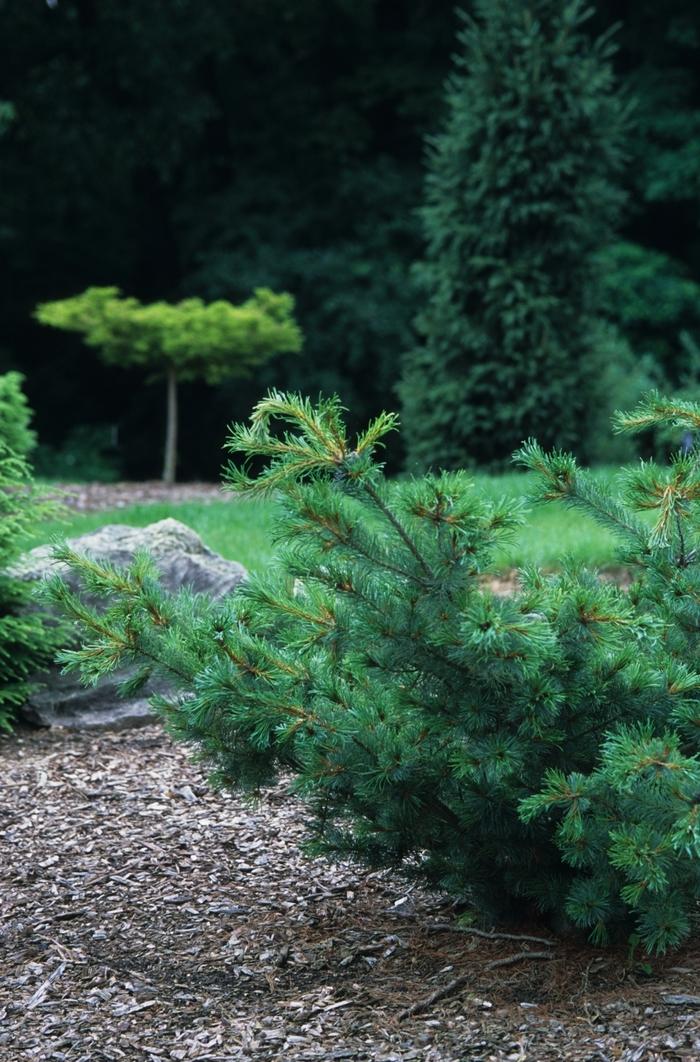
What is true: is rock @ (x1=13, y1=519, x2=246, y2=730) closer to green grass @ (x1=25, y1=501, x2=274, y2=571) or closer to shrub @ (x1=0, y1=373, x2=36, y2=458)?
shrub @ (x1=0, y1=373, x2=36, y2=458)

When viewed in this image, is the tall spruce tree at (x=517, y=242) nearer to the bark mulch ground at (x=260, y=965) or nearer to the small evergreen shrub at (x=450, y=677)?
the bark mulch ground at (x=260, y=965)

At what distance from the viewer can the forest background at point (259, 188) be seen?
15.2 m

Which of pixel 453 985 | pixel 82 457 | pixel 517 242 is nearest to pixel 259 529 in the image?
pixel 517 242

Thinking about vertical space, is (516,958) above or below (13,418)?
below

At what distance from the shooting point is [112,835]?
3533 millimetres

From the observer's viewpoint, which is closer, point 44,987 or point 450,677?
point 450,677

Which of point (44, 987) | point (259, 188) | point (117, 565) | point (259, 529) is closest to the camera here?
point (44, 987)

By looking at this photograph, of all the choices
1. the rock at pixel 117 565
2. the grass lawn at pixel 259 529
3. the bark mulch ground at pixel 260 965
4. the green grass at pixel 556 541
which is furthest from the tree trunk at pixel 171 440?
the bark mulch ground at pixel 260 965

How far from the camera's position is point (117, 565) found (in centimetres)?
461

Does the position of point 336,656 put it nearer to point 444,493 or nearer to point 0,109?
point 444,493

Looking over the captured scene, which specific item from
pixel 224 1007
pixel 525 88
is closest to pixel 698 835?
pixel 224 1007

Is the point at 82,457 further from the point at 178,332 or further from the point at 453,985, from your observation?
the point at 453,985

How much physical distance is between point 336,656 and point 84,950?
3.26 ft

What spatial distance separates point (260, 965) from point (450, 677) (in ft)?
3.00
